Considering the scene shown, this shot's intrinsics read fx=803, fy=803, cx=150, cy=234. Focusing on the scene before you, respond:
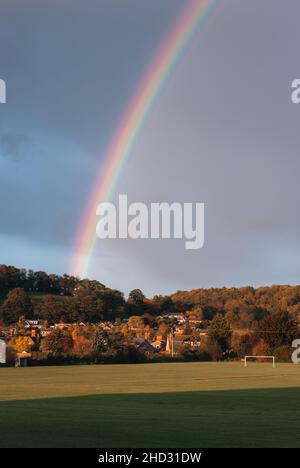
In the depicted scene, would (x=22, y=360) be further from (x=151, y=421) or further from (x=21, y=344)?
(x=151, y=421)

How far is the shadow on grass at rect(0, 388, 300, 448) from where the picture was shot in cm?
1633

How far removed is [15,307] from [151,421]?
492ft

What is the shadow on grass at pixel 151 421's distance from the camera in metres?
16.3

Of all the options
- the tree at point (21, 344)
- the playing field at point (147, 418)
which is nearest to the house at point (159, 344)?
the tree at point (21, 344)

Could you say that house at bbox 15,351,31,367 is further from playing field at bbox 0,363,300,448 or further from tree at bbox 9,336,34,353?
playing field at bbox 0,363,300,448

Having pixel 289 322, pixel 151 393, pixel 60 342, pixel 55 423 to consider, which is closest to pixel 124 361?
pixel 60 342

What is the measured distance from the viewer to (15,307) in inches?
6594

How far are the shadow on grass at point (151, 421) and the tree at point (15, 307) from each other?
13785 centimetres

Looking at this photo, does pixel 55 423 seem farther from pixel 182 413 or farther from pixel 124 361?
pixel 124 361

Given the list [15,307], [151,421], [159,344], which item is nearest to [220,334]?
A: [159,344]

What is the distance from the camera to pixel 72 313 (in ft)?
531

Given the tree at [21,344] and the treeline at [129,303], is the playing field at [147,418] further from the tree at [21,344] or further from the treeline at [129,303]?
the treeline at [129,303]
